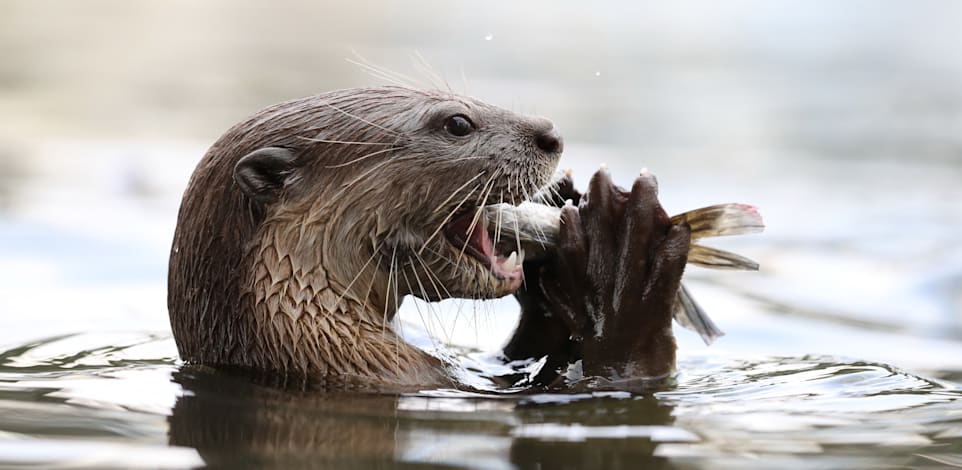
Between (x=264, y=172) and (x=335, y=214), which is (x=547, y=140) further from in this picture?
(x=264, y=172)

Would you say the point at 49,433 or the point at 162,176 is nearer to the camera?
the point at 49,433

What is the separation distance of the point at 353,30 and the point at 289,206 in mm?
14191

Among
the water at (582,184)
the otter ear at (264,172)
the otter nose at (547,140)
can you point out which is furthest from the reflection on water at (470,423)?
the otter nose at (547,140)

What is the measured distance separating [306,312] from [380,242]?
0.97ft

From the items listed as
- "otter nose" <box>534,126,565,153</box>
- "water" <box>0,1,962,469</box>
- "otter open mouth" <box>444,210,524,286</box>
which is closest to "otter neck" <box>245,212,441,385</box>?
"water" <box>0,1,962,469</box>

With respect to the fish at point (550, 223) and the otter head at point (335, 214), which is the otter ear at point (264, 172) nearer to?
the otter head at point (335, 214)

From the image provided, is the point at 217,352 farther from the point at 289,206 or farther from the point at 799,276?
the point at 799,276

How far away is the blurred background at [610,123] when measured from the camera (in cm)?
601

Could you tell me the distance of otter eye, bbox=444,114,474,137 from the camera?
3.99 metres

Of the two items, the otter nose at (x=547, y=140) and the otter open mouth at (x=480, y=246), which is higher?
the otter nose at (x=547, y=140)

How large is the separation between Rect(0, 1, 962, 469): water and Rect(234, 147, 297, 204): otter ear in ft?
1.68

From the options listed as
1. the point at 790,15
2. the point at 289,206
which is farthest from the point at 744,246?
the point at 790,15

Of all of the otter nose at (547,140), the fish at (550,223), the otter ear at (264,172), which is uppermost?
the otter nose at (547,140)

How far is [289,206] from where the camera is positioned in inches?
152
